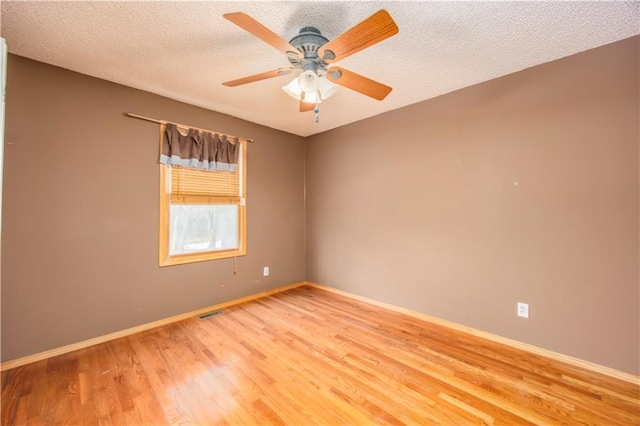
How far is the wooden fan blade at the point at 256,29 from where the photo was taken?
1228 mm

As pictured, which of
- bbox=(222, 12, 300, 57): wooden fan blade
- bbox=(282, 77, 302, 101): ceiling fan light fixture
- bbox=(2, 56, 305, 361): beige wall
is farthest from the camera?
bbox=(2, 56, 305, 361): beige wall

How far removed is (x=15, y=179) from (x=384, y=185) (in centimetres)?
344

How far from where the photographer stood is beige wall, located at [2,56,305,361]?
210cm

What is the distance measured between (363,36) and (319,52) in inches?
12.2

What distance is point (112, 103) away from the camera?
8.32 ft

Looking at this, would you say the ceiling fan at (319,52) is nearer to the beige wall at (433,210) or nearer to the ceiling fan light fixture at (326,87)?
the ceiling fan light fixture at (326,87)

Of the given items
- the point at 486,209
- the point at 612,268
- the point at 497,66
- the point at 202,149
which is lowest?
the point at 612,268

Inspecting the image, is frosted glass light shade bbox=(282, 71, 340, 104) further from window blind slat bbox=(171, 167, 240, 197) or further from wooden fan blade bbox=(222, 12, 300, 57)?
window blind slat bbox=(171, 167, 240, 197)

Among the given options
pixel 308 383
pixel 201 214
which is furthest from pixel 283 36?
pixel 308 383

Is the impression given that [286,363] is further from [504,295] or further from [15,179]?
[15,179]

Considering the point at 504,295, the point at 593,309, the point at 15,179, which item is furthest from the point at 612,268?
the point at 15,179

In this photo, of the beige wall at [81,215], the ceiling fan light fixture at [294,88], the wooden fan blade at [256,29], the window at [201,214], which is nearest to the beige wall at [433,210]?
the beige wall at [81,215]

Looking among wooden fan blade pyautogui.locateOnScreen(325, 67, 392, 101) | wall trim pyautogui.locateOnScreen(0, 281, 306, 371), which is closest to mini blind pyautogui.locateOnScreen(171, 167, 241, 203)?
wall trim pyautogui.locateOnScreen(0, 281, 306, 371)

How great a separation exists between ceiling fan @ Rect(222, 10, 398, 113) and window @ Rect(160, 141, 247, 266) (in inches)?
61.6
